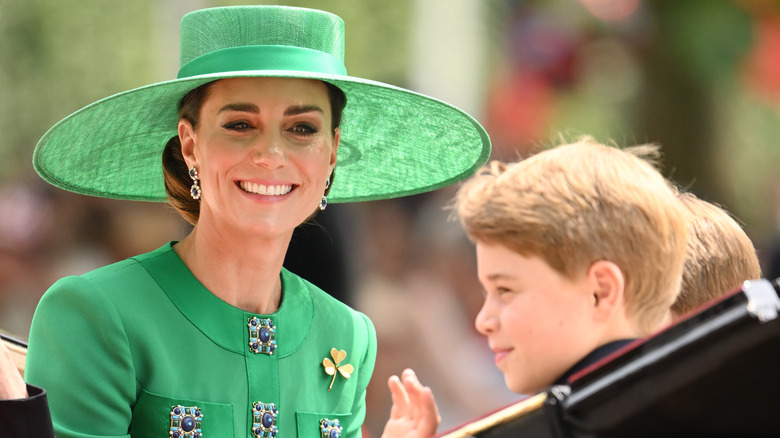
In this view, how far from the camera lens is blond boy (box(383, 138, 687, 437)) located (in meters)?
1.34

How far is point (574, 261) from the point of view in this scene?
134 cm

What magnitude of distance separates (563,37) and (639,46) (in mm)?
309

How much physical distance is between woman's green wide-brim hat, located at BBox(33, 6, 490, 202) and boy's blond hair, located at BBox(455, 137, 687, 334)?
58 cm

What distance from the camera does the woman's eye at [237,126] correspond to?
188 cm

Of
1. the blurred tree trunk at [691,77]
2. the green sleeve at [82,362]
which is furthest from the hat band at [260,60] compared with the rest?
the blurred tree trunk at [691,77]

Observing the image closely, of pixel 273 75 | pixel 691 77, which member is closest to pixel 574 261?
pixel 273 75

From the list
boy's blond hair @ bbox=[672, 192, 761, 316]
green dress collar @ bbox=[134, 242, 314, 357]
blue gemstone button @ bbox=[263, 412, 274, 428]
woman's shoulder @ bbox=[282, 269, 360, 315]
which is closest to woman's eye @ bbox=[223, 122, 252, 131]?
green dress collar @ bbox=[134, 242, 314, 357]

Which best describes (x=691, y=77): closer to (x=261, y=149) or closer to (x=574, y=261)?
(x=261, y=149)

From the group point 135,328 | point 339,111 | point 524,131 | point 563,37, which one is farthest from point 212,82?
point 563,37

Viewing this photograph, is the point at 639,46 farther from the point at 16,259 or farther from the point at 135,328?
the point at 135,328

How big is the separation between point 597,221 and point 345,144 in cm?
100

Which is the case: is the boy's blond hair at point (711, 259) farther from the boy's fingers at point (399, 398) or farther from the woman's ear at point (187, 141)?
the woman's ear at point (187, 141)

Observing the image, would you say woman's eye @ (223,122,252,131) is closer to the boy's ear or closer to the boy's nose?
the boy's nose

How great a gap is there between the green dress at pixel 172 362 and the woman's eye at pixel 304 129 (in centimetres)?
34
